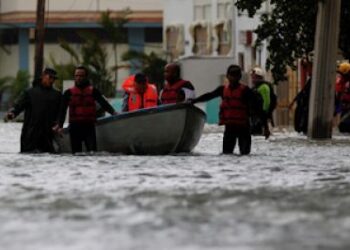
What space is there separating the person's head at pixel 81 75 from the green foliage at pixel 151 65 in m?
50.2

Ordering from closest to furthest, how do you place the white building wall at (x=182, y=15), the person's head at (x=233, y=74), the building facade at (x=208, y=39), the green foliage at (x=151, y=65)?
the person's head at (x=233, y=74) → the building facade at (x=208, y=39) → the green foliage at (x=151, y=65) → the white building wall at (x=182, y=15)

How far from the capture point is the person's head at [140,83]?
79.7 feet

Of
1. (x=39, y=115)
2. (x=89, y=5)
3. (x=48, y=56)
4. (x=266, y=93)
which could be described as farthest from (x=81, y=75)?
(x=89, y=5)

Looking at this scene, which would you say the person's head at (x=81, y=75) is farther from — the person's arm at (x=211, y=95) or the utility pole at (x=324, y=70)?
the utility pole at (x=324, y=70)

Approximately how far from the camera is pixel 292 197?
45.8 feet

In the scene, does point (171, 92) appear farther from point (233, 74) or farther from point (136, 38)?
point (136, 38)

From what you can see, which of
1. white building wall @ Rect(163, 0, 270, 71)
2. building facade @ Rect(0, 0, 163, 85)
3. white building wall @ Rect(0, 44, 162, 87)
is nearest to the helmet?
white building wall @ Rect(163, 0, 270, 71)

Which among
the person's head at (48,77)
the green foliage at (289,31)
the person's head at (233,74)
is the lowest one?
the person's head at (48,77)

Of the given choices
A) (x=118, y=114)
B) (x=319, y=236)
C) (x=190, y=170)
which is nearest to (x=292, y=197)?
(x=319, y=236)

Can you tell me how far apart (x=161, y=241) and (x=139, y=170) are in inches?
314

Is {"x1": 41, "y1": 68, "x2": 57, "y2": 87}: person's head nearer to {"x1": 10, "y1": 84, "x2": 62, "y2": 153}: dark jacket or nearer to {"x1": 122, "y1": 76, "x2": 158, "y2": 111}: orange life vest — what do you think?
{"x1": 10, "y1": 84, "x2": 62, "y2": 153}: dark jacket

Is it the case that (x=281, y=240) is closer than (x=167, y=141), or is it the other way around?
(x=281, y=240)

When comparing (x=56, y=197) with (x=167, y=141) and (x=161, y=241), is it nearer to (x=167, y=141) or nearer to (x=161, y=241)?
(x=161, y=241)

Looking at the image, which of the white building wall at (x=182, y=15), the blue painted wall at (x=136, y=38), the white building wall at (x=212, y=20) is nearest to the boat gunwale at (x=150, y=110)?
the white building wall at (x=212, y=20)
